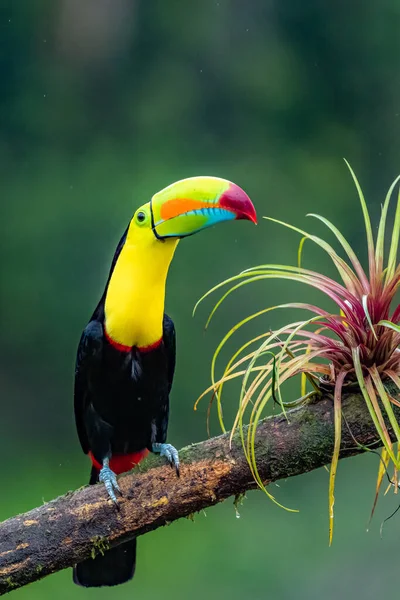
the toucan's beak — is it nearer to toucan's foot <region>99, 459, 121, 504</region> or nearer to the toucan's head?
the toucan's head

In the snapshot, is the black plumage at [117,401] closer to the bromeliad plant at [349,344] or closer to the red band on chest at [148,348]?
the red band on chest at [148,348]

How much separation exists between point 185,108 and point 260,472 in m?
4.47

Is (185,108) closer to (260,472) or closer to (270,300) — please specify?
(270,300)

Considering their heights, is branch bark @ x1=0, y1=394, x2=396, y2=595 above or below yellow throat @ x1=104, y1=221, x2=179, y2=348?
below

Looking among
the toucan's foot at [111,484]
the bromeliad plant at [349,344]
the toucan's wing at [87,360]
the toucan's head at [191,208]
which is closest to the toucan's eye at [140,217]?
the toucan's head at [191,208]

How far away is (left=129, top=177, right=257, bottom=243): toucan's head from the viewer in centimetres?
211

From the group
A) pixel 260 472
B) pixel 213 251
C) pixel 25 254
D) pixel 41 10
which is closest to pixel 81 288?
pixel 25 254

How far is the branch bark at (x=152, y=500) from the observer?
180cm

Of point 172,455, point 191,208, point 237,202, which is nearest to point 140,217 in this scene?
point 191,208

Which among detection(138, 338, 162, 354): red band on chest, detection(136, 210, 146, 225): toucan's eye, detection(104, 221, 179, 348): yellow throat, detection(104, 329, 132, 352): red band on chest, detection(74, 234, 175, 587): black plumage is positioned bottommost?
detection(74, 234, 175, 587): black plumage

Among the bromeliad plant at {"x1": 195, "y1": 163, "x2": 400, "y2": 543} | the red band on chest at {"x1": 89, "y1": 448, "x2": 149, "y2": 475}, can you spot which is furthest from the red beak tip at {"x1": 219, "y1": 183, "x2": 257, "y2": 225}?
the red band on chest at {"x1": 89, "y1": 448, "x2": 149, "y2": 475}

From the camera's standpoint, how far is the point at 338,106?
20.1 feet

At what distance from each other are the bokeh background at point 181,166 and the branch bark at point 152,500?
3234mm

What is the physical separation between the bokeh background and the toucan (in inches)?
107
